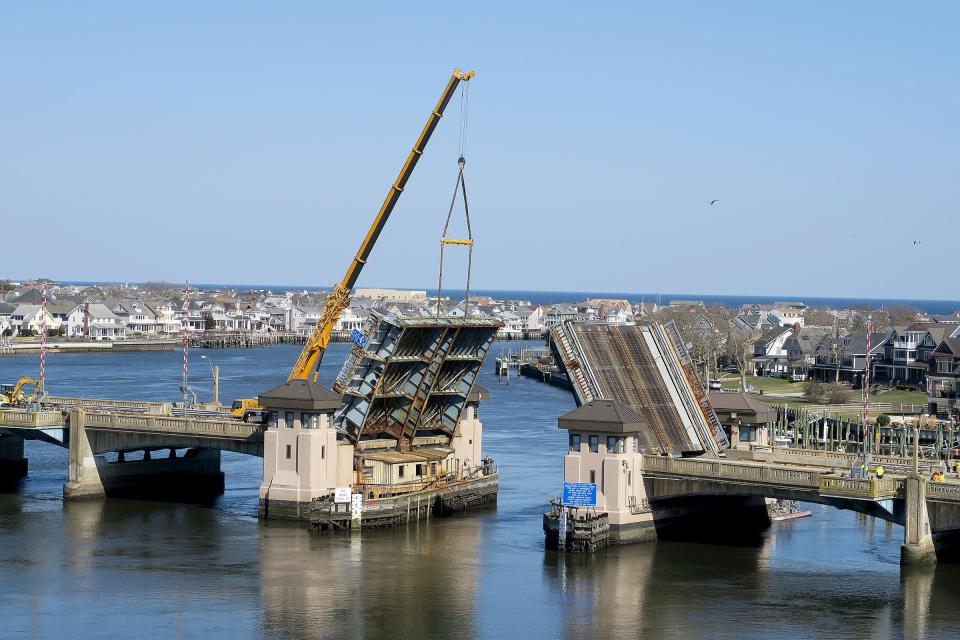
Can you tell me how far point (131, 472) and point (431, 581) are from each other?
19.2 metres

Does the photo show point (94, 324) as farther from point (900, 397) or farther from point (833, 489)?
point (833, 489)

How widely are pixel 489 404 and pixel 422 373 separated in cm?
5531

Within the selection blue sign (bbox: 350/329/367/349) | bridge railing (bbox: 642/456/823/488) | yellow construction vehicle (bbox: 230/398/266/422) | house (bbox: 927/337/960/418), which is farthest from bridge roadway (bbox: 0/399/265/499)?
house (bbox: 927/337/960/418)

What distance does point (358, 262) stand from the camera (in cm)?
6862

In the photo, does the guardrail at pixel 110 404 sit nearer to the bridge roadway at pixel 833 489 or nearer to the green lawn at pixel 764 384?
the bridge roadway at pixel 833 489

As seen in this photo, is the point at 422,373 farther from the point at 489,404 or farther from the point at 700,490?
the point at 489,404

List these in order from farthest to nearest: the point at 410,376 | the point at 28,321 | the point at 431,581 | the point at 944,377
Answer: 1. the point at 28,321
2. the point at 944,377
3. the point at 410,376
4. the point at 431,581

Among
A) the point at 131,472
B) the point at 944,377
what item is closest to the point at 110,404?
the point at 131,472

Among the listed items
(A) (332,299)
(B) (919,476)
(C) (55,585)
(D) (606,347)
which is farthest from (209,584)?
(A) (332,299)

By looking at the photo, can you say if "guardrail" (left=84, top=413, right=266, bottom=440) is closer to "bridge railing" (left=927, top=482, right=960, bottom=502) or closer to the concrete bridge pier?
the concrete bridge pier

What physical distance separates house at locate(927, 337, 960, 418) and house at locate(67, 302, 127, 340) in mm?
109284

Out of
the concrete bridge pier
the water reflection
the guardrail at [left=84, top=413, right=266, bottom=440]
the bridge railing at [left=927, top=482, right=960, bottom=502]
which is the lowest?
the water reflection

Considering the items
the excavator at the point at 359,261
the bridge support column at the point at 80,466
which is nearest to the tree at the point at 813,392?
the excavator at the point at 359,261

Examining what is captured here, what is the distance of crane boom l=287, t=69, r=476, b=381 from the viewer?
66.6 meters
